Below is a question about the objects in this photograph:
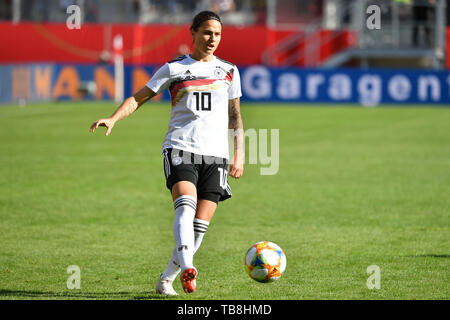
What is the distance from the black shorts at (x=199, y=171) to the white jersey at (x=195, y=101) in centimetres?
5

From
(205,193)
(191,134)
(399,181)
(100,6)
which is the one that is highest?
(100,6)

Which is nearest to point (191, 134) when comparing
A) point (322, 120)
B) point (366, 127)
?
point (366, 127)

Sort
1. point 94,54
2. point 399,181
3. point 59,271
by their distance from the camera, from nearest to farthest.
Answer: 1. point 59,271
2. point 399,181
3. point 94,54

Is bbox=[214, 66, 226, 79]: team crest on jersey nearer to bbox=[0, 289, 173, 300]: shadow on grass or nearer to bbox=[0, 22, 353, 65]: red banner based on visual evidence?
bbox=[0, 289, 173, 300]: shadow on grass

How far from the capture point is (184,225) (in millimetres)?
6043

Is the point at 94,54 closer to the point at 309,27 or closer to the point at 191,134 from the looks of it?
the point at 309,27

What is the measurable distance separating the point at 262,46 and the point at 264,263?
1360 inches

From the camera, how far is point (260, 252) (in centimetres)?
645

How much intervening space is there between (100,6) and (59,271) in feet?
122

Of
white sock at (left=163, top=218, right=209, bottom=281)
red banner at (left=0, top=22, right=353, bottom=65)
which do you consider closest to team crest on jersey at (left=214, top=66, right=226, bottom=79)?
white sock at (left=163, top=218, right=209, bottom=281)

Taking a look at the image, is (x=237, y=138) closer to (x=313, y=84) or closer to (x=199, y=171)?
(x=199, y=171)

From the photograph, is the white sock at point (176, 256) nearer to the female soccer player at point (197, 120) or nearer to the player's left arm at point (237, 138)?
the female soccer player at point (197, 120)

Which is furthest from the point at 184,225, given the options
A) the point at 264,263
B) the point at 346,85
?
the point at 346,85

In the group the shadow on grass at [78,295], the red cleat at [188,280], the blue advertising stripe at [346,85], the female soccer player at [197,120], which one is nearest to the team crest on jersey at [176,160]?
the female soccer player at [197,120]
